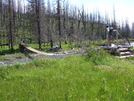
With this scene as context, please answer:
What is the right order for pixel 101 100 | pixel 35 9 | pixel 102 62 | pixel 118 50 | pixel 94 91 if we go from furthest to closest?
pixel 35 9 → pixel 118 50 → pixel 102 62 → pixel 94 91 → pixel 101 100

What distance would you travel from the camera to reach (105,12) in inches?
3629

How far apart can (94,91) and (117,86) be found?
39.5 inches

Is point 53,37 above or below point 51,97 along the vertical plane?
above

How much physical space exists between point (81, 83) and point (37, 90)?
1.67m

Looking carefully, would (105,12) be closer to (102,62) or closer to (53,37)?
(53,37)

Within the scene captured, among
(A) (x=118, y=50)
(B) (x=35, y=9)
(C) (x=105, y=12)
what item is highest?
(C) (x=105, y=12)

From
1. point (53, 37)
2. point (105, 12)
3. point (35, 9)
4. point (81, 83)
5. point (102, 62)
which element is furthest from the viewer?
point (105, 12)

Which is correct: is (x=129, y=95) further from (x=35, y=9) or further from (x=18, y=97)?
(x=35, y=9)

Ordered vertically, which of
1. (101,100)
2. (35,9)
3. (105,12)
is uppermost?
(105,12)

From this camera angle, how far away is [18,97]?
15.8 feet

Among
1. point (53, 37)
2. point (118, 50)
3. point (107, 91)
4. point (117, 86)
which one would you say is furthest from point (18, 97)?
point (53, 37)

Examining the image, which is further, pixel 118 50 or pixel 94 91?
pixel 118 50

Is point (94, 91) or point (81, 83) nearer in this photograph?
point (94, 91)

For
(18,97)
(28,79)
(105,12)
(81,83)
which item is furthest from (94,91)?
(105,12)
